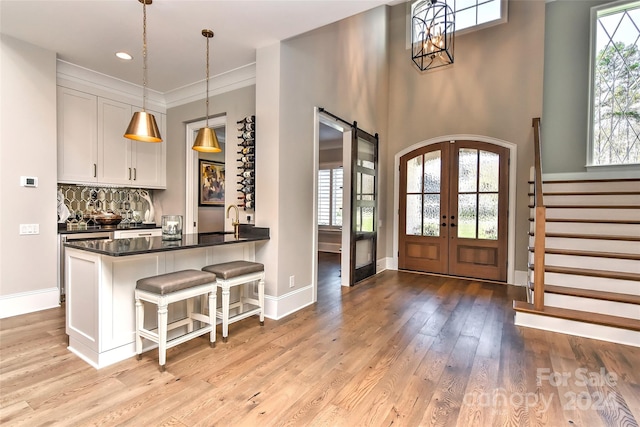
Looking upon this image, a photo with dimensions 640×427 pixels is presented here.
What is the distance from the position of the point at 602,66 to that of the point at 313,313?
6038mm

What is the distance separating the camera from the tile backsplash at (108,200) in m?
4.41

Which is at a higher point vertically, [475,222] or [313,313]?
[475,222]

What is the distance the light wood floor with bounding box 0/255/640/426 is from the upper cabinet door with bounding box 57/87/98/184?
69.1 inches

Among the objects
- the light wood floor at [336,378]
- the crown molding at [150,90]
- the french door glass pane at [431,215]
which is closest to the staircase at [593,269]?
the light wood floor at [336,378]

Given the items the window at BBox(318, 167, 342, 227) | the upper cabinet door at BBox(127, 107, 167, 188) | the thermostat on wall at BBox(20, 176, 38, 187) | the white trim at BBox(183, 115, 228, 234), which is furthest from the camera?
the window at BBox(318, 167, 342, 227)

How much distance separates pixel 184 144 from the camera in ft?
16.0

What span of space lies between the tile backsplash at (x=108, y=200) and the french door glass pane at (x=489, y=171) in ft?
18.3

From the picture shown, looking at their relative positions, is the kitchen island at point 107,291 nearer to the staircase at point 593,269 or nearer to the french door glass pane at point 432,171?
the staircase at point 593,269

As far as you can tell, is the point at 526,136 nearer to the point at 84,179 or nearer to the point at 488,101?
the point at 488,101

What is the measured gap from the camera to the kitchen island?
233 cm

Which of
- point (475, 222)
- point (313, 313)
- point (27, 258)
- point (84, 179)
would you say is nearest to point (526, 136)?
point (475, 222)

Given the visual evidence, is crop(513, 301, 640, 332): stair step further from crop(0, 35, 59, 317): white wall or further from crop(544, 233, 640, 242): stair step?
crop(0, 35, 59, 317): white wall

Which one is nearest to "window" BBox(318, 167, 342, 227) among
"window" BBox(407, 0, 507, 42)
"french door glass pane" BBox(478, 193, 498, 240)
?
"french door glass pane" BBox(478, 193, 498, 240)

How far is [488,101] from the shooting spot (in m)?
5.36
